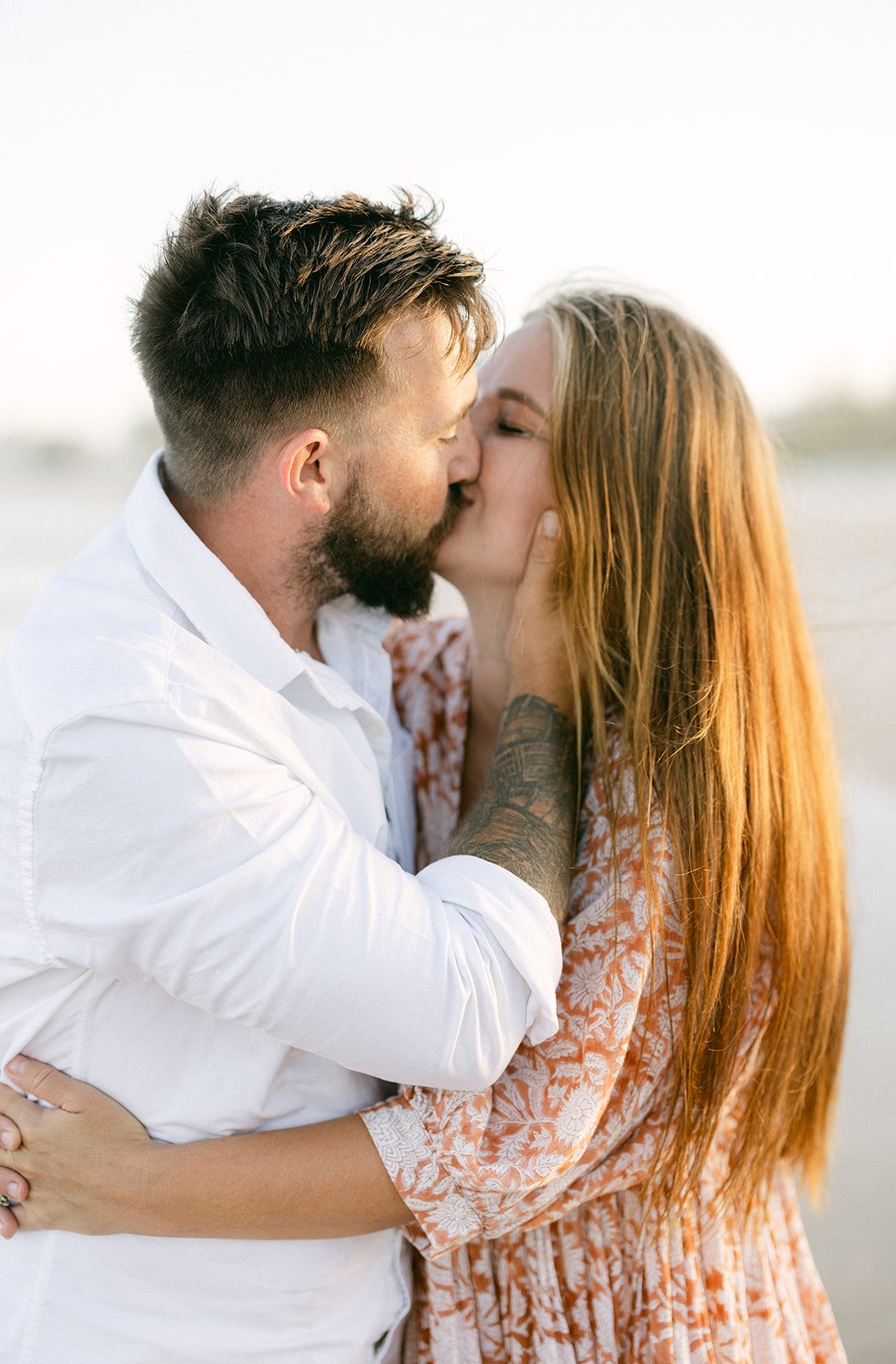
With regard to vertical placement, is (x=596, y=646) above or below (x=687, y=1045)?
above

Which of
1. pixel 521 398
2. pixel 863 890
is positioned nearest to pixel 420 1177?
pixel 521 398

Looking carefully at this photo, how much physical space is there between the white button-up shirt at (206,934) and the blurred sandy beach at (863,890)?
1151mm

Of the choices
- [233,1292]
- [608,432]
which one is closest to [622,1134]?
[233,1292]

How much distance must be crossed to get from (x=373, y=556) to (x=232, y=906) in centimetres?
81

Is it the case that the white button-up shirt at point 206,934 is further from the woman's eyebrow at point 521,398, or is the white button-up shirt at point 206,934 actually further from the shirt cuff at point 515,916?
the woman's eyebrow at point 521,398

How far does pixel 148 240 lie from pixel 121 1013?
4.07ft

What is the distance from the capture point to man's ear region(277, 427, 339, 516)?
1.83m

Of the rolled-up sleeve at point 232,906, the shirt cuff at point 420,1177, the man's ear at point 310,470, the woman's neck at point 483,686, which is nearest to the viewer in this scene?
the rolled-up sleeve at point 232,906

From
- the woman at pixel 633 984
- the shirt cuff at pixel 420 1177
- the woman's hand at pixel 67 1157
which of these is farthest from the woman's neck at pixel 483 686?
the woman's hand at pixel 67 1157

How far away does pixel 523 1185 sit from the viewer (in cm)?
164

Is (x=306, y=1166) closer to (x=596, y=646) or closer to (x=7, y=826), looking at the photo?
(x=7, y=826)

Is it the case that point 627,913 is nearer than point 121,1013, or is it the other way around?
point 121,1013

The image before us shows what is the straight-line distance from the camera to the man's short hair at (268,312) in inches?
68.8

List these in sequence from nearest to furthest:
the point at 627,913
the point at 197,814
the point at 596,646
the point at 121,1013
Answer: the point at 197,814, the point at 121,1013, the point at 627,913, the point at 596,646
